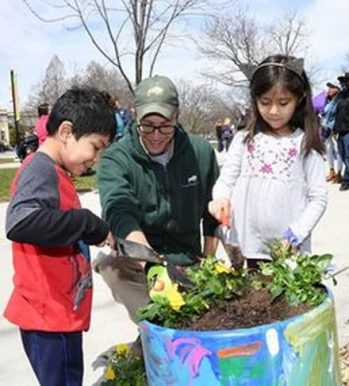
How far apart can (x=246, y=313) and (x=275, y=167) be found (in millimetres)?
953

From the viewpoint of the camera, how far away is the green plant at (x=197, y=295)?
4.45 feet

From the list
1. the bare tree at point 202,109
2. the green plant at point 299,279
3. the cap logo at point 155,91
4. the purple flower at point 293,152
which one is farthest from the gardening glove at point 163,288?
the bare tree at point 202,109

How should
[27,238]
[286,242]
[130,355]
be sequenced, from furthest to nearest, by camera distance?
[130,355] < [286,242] < [27,238]

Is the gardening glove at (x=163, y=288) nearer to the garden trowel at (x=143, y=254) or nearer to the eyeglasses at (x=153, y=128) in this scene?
the garden trowel at (x=143, y=254)

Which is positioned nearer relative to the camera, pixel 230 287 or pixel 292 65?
pixel 230 287

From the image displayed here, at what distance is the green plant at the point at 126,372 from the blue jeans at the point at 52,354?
41cm

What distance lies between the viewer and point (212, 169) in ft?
7.88

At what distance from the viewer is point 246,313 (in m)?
1.35

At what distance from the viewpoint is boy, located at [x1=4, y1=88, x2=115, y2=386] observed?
5.64ft

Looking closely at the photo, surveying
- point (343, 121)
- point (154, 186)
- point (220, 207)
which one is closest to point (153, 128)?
point (154, 186)

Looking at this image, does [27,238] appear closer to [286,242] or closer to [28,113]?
[286,242]

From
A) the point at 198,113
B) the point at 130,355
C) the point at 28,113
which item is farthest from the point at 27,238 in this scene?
the point at 28,113

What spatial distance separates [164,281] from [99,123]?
566 millimetres

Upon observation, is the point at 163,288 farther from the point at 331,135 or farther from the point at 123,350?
the point at 331,135
